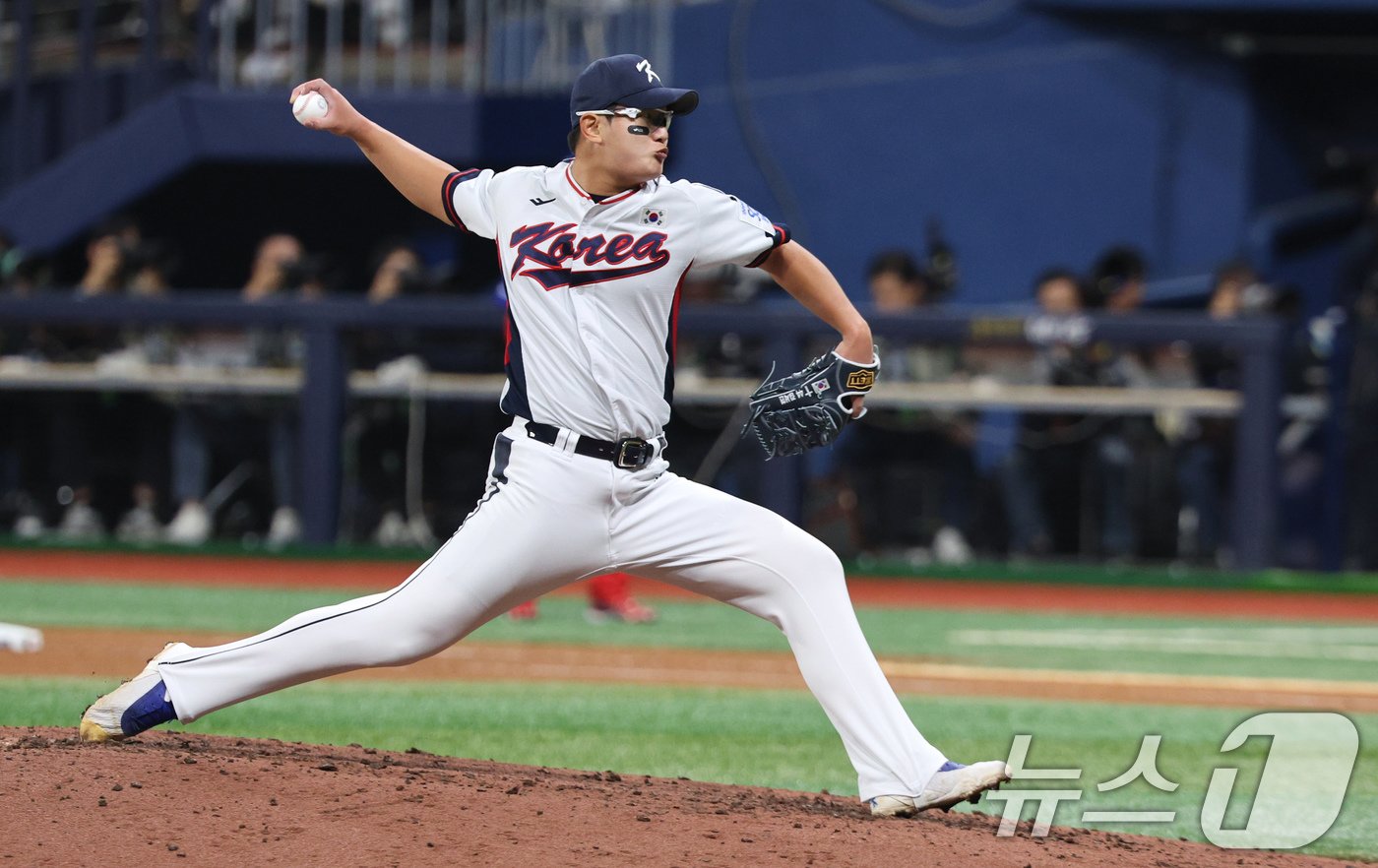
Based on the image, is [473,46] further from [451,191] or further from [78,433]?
[451,191]

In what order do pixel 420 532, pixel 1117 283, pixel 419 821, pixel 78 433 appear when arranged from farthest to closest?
pixel 1117 283 → pixel 78 433 → pixel 420 532 → pixel 419 821

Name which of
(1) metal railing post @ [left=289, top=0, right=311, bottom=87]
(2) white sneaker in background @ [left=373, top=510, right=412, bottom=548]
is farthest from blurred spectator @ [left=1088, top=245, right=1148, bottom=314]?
(1) metal railing post @ [left=289, top=0, right=311, bottom=87]

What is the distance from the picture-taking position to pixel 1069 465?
41.1 feet

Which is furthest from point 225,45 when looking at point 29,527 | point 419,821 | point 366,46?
point 419,821

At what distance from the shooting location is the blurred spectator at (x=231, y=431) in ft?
42.1

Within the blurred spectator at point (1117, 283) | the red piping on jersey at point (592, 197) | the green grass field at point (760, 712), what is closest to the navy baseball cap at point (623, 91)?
the red piping on jersey at point (592, 197)

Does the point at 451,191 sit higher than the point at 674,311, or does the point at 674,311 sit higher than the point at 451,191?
the point at 451,191

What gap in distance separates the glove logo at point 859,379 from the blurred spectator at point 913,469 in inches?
306

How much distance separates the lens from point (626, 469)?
14.9ft

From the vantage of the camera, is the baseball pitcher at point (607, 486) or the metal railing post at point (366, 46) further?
the metal railing post at point (366, 46)

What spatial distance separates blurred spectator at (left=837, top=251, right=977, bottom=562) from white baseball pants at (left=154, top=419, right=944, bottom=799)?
791cm

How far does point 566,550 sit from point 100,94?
13.6 meters

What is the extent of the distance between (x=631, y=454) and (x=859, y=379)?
1.96ft

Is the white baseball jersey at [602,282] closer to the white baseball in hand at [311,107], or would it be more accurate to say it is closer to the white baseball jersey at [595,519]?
the white baseball jersey at [595,519]
